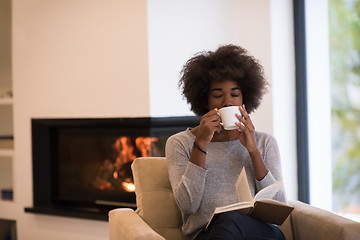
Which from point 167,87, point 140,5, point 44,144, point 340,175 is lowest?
point 340,175

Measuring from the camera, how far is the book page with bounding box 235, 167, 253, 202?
1.82 metres

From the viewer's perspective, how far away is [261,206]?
1.77m

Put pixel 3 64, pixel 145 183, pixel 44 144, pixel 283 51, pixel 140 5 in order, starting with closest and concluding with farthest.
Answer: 1. pixel 145 183
2. pixel 140 5
3. pixel 283 51
4. pixel 44 144
5. pixel 3 64

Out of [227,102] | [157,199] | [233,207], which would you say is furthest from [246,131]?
[157,199]

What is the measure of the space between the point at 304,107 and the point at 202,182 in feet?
6.05

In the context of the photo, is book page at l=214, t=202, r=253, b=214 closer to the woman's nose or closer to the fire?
the woman's nose

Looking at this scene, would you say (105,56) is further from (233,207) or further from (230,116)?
(233,207)

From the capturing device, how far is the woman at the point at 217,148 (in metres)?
2.02

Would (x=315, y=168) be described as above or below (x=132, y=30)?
below

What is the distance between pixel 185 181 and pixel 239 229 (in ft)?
1.11

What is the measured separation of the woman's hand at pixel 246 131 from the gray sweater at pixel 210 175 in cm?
10

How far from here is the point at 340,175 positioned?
360 cm

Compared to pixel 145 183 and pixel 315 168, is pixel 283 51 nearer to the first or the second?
pixel 315 168

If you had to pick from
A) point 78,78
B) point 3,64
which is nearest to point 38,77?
point 78,78
